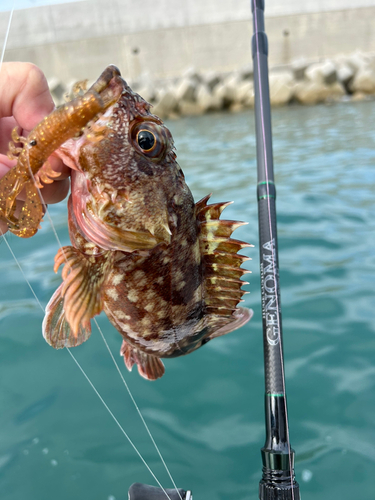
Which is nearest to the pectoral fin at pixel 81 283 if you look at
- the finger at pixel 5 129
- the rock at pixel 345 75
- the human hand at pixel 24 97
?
the human hand at pixel 24 97

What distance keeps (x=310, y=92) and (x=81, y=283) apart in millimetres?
22693

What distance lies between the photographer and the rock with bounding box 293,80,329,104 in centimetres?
2183

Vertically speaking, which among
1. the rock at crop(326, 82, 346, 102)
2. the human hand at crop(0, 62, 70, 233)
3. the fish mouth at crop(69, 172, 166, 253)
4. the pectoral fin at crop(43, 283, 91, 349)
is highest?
the human hand at crop(0, 62, 70, 233)

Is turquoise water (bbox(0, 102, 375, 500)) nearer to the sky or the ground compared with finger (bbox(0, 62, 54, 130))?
nearer to the ground

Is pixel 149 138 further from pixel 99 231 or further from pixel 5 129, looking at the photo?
pixel 5 129

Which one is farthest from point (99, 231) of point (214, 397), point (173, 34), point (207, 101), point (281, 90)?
point (173, 34)

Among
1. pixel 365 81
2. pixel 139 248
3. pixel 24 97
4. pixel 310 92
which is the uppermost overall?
pixel 24 97

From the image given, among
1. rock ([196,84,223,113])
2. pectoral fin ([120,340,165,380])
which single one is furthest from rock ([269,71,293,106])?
pectoral fin ([120,340,165,380])

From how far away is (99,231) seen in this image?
163 cm

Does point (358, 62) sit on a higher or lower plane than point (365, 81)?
higher

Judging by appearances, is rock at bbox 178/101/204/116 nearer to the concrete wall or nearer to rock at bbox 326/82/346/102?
rock at bbox 326/82/346/102

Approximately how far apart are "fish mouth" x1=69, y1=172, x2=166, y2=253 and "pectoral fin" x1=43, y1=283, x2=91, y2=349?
0.30m

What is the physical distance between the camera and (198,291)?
1917 mm

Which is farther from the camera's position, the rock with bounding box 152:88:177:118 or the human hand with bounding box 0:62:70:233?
the rock with bounding box 152:88:177:118
